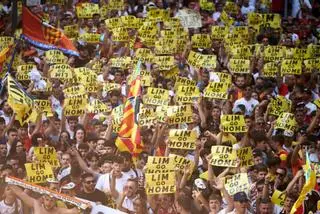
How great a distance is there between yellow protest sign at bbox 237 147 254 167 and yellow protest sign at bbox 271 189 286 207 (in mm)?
869

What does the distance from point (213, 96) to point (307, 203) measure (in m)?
4.03

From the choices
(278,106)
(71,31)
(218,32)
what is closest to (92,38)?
(71,31)

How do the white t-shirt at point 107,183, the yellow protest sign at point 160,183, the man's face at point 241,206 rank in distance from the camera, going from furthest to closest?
the white t-shirt at point 107,183
the yellow protest sign at point 160,183
the man's face at point 241,206

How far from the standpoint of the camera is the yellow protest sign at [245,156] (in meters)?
14.8

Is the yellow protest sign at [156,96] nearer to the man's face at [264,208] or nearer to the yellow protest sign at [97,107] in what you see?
the yellow protest sign at [97,107]

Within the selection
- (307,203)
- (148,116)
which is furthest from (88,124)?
(307,203)

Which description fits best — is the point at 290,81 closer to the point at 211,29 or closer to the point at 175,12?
the point at 211,29

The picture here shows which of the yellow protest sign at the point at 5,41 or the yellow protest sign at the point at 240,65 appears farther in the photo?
the yellow protest sign at the point at 5,41

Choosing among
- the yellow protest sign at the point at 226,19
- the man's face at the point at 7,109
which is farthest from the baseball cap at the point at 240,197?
the yellow protest sign at the point at 226,19

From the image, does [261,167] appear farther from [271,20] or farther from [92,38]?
[271,20]

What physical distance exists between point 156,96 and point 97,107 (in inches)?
32.3

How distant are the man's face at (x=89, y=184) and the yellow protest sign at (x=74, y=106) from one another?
8.37 feet

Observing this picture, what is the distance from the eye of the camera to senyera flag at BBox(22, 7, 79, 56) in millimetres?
19484

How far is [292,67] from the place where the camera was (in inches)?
743
